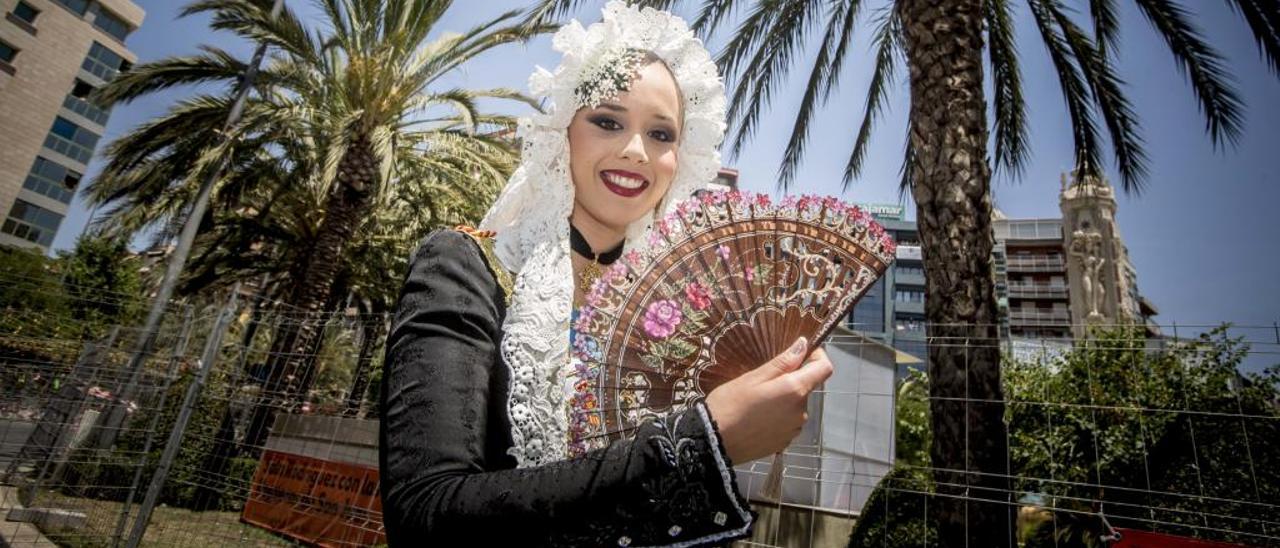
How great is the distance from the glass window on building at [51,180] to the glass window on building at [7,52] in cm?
629

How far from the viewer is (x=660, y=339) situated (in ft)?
3.92

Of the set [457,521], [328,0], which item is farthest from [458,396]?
[328,0]

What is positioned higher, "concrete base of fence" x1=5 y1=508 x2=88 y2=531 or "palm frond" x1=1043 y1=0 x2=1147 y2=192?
"palm frond" x1=1043 y1=0 x2=1147 y2=192

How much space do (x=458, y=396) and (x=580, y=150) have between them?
0.80 m

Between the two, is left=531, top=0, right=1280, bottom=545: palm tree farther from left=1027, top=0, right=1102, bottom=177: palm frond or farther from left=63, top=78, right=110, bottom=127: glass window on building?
left=63, top=78, right=110, bottom=127: glass window on building

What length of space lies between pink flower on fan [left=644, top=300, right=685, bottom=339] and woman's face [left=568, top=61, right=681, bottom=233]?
0.46 metres

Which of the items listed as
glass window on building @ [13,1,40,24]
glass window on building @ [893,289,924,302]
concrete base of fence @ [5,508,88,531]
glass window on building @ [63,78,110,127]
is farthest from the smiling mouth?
glass window on building @ [893,289,924,302]

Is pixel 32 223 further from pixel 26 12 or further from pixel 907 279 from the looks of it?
pixel 907 279

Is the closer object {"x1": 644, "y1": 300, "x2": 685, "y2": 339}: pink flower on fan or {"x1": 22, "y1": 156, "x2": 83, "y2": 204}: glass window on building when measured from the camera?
{"x1": 644, "y1": 300, "x2": 685, "y2": 339}: pink flower on fan

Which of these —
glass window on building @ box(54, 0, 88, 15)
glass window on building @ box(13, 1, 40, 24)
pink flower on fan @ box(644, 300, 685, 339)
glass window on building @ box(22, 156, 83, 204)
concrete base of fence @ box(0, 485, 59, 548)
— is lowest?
concrete base of fence @ box(0, 485, 59, 548)

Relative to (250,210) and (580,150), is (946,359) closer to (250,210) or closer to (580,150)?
(580,150)

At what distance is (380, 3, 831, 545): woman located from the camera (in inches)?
36.8

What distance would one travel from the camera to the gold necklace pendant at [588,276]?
154cm

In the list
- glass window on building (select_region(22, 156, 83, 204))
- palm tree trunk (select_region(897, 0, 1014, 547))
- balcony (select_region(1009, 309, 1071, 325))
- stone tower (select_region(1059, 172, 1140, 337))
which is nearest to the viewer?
palm tree trunk (select_region(897, 0, 1014, 547))
